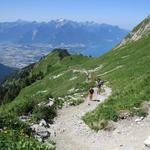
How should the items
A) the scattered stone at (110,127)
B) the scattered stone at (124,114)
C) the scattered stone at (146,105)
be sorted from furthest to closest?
1. the scattered stone at (146,105)
2. the scattered stone at (124,114)
3. the scattered stone at (110,127)

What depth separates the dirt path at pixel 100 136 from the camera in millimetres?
26594

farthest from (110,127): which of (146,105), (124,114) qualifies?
(146,105)

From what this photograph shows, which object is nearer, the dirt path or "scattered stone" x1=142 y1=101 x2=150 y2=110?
the dirt path

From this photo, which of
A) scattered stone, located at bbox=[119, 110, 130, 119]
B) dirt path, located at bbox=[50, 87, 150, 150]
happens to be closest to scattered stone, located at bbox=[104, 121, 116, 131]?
dirt path, located at bbox=[50, 87, 150, 150]

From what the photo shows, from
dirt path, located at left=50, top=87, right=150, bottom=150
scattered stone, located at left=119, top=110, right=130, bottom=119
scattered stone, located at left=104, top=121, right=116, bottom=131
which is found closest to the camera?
dirt path, located at left=50, top=87, right=150, bottom=150

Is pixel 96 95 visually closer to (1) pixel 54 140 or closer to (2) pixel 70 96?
(2) pixel 70 96

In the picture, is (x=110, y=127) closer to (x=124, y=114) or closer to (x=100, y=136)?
(x=100, y=136)

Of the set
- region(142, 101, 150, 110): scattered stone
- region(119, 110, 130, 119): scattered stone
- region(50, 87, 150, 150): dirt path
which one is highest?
region(142, 101, 150, 110): scattered stone

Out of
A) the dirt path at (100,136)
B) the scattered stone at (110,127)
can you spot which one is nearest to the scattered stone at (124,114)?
the dirt path at (100,136)

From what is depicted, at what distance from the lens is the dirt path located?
87.2 feet

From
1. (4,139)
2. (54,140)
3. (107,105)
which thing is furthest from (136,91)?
(4,139)

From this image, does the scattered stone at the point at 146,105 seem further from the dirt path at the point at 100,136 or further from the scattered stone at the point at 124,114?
the dirt path at the point at 100,136

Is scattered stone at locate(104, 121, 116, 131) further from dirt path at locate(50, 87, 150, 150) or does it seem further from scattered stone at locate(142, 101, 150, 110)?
scattered stone at locate(142, 101, 150, 110)

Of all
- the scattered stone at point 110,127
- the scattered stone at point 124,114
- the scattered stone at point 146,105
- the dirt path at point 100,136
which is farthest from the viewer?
the scattered stone at point 146,105
